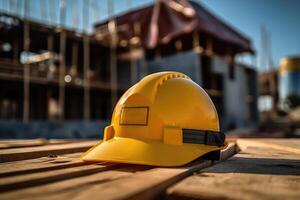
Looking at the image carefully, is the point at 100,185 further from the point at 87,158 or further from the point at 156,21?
the point at 156,21

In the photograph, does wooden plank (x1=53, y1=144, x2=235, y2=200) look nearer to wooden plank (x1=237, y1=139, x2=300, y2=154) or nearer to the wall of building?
wooden plank (x1=237, y1=139, x2=300, y2=154)

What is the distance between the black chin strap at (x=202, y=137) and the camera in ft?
9.09

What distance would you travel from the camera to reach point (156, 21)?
20375 millimetres

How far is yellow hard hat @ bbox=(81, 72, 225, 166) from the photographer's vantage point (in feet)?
8.48

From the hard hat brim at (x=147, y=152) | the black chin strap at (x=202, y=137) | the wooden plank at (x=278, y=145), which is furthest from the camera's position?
the wooden plank at (x=278, y=145)

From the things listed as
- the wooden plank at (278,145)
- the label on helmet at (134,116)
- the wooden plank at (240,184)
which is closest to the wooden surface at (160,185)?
the wooden plank at (240,184)

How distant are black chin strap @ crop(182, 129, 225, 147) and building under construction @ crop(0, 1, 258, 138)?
48.8 feet

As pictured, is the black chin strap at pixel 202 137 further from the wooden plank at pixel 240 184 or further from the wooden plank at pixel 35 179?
the wooden plank at pixel 35 179

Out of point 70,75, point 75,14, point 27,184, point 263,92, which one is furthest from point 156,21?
point 263,92

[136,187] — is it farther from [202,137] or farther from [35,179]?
[202,137]

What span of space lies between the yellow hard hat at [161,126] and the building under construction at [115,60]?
47.2 ft

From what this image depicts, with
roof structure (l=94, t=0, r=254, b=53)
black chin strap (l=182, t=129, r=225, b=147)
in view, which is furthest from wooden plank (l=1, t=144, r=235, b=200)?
roof structure (l=94, t=0, r=254, b=53)

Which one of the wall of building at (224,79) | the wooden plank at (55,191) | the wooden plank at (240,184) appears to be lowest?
the wooden plank at (240,184)

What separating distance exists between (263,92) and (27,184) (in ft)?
143
